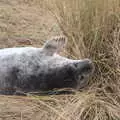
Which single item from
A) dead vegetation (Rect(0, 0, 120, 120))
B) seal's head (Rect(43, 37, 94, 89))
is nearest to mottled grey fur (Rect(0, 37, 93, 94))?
seal's head (Rect(43, 37, 94, 89))

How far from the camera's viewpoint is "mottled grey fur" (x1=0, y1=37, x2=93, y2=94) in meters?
4.70

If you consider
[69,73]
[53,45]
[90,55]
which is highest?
[53,45]

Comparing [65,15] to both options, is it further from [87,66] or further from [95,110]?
[95,110]

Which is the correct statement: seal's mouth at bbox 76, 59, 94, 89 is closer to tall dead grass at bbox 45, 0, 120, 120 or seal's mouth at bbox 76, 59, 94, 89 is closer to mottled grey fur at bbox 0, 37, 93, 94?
mottled grey fur at bbox 0, 37, 93, 94

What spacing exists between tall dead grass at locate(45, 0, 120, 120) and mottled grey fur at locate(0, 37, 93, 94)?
15cm

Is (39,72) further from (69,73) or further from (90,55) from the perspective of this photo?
(90,55)

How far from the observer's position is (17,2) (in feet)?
27.7

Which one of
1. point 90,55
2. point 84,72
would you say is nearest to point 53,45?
point 90,55

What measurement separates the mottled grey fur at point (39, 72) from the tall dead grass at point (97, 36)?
0.15 m

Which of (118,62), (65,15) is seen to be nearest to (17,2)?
(65,15)

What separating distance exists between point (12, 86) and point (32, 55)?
42 cm

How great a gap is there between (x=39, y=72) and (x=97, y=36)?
2.21 ft

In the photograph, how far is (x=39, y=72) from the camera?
4.80 meters

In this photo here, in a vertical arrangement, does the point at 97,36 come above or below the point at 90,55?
above
